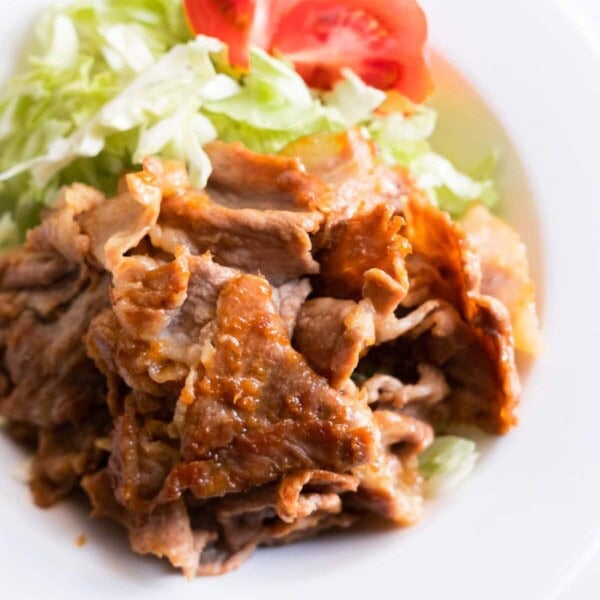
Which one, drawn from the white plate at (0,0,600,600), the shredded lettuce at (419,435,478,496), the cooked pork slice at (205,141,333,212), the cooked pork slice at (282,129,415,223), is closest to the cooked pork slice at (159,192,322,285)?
the cooked pork slice at (205,141,333,212)

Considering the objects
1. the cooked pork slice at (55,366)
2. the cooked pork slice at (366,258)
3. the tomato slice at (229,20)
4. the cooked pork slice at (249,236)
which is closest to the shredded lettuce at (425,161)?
the tomato slice at (229,20)

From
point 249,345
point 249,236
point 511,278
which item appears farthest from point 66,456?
point 511,278

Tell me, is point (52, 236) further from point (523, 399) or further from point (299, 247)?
point (523, 399)

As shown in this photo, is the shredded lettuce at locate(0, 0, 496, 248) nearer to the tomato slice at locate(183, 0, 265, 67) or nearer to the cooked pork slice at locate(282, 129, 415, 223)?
the tomato slice at locate(183, 0, 265, 67)

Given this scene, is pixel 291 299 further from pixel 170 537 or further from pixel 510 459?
pixel 510 459

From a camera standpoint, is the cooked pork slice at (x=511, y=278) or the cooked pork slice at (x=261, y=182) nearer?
the cooked pork slice at (x=261, y=182)

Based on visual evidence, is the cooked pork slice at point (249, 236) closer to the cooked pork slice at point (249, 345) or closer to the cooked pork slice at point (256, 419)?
the cooked pork slice at point (249, 345)

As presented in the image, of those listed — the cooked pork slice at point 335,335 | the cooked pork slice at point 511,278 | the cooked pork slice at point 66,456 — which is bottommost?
the cooked pork slice at point 66,456
